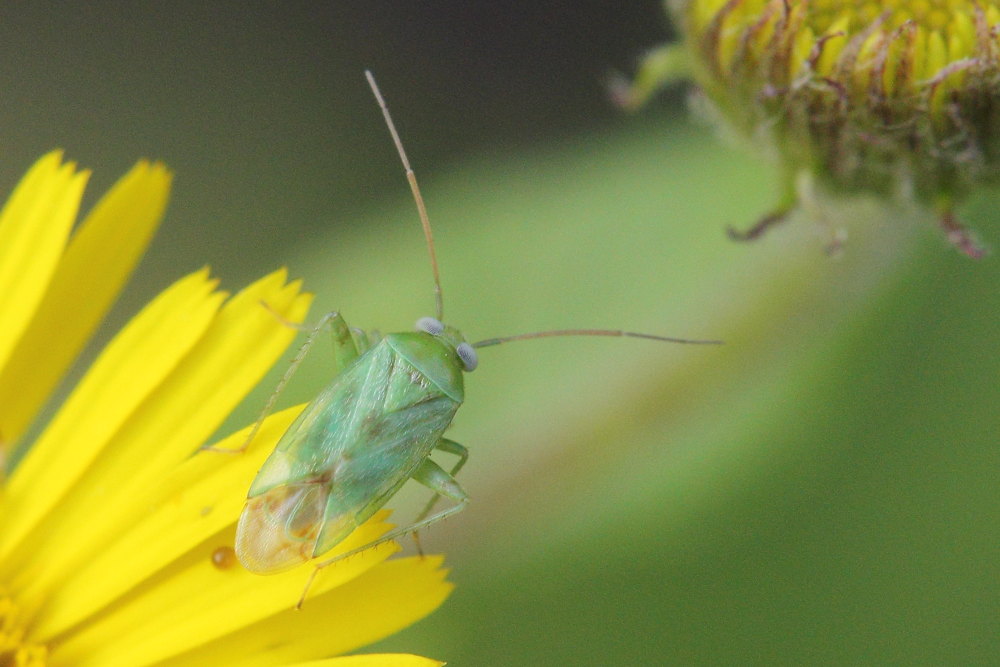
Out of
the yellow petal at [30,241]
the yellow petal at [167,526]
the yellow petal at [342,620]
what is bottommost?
the yellow petal at [342,620]

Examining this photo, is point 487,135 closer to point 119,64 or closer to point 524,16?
point 524,16

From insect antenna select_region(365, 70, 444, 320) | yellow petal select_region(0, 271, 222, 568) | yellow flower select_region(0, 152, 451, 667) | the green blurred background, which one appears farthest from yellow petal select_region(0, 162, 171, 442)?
the green blurred background

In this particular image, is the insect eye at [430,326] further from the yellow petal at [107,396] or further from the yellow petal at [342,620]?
the yellow petal at [342,620]

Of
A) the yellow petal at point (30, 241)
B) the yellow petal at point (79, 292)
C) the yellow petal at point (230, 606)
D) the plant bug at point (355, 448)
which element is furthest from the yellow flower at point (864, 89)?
the yellow petal at point (30, 241)

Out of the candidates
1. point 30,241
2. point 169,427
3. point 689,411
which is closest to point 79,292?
point 30,241

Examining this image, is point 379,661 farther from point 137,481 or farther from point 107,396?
point 107,396

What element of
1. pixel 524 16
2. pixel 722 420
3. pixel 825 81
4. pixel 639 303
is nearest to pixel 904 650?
pixel 722 420
